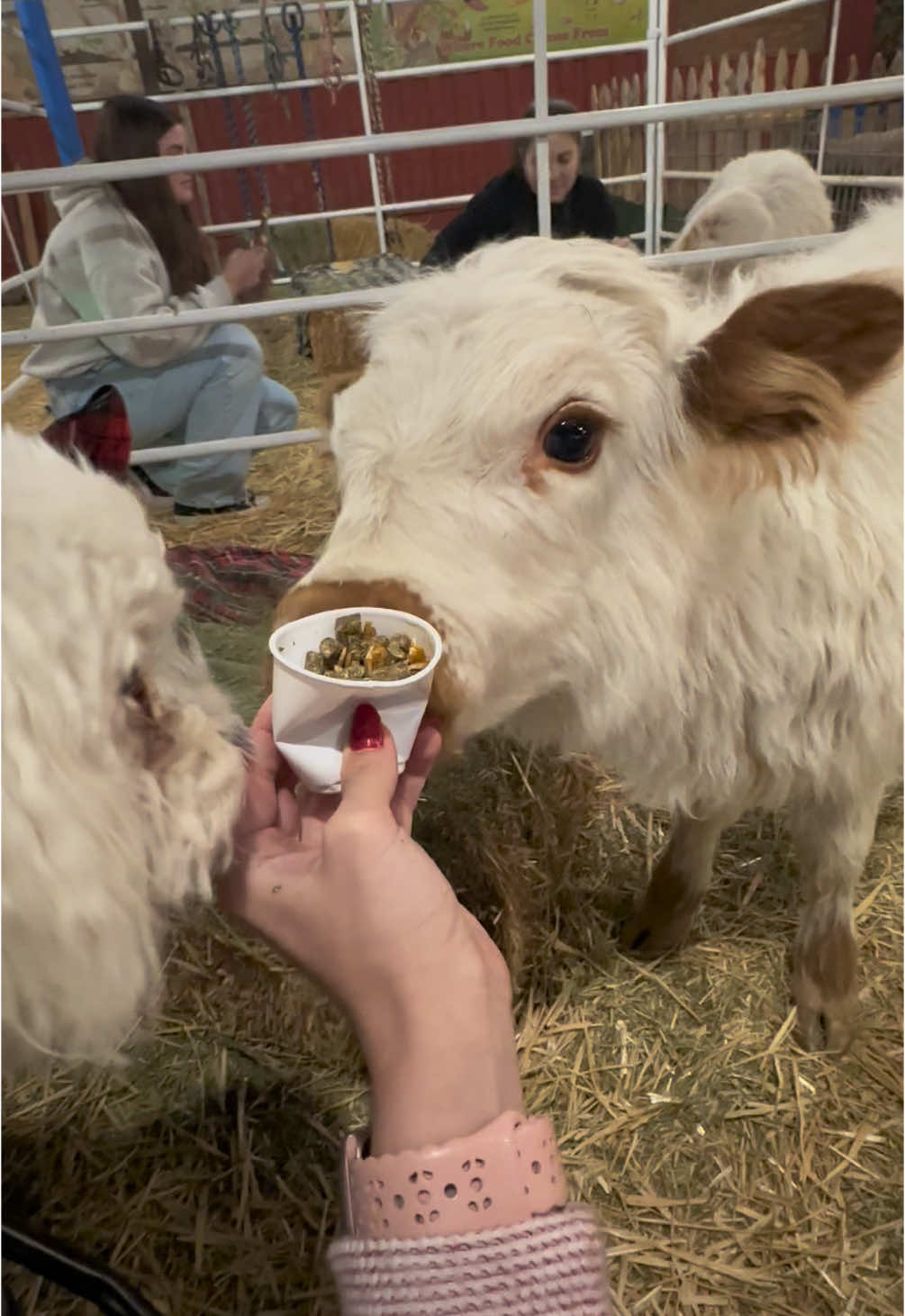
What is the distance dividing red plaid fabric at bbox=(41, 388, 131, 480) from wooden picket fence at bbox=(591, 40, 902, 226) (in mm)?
2372

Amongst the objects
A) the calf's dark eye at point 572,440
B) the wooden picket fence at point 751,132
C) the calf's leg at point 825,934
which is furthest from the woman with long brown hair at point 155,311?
the calf's leg at point 825,934

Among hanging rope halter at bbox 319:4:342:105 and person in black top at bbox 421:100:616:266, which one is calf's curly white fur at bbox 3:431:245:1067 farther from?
hanging rope halter at bbox 319:4:342:105

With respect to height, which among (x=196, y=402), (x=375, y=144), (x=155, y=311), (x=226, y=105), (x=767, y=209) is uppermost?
(x=226, y=105)

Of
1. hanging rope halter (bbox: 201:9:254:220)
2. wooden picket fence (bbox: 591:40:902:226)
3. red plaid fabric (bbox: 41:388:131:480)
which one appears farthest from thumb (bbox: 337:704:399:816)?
wooden picket fence (bbox: 591:40:902:226)

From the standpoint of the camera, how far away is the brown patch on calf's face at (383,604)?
40.1 inches

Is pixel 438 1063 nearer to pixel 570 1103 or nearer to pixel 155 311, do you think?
pixel 570 1103

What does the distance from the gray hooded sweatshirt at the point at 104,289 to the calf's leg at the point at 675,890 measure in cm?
211

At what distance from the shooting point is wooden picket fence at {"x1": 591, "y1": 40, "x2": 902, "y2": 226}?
10.3ft

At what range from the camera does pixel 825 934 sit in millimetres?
1673

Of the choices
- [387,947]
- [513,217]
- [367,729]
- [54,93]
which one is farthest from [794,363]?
[54,93]

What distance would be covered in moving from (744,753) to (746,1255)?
0.83 meters

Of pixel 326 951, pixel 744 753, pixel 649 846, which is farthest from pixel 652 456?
pixel 649 846

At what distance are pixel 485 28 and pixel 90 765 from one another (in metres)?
3.59

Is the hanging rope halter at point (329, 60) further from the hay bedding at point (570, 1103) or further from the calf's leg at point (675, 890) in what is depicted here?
the calf's leg at point (675, 890)
